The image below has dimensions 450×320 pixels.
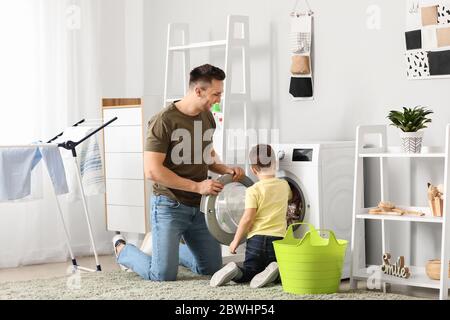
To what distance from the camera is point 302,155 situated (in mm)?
3984

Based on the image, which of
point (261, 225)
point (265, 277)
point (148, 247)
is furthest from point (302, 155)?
point (148, 247)

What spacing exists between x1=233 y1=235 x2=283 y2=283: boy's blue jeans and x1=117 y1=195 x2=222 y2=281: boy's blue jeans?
28cm

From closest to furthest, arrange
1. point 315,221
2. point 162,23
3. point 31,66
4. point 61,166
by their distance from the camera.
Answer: point 315,221, point 61,166, point 31,66, point 162,23

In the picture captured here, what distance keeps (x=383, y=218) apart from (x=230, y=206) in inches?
31.3

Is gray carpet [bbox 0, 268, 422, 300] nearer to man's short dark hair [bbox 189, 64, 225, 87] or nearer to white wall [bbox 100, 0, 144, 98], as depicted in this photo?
man's short dark hair [bbox 189, 64, 225, 87]

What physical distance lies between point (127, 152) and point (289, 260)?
5.85 ft

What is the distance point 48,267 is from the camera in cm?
470

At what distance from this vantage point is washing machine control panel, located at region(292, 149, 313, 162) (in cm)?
395

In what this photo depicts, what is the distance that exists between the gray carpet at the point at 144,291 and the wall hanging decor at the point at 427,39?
1.13m
